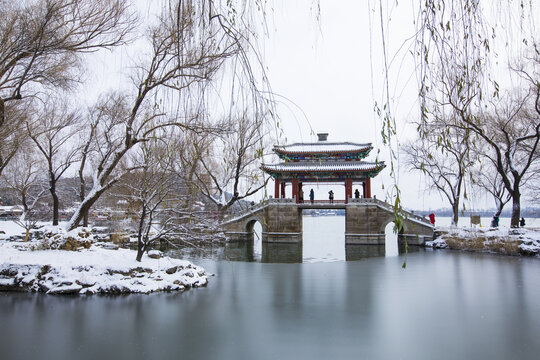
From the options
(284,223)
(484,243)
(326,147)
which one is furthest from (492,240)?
(326,147)

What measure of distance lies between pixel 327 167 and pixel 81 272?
1377cm

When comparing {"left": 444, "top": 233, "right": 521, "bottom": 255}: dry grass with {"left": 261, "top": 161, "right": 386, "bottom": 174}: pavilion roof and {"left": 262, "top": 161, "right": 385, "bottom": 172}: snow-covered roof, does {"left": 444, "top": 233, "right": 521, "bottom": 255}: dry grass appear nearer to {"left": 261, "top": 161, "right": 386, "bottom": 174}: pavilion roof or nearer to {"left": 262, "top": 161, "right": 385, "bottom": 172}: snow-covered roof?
{"left": 261, "top": 161, "right": 386, "bottom": 174}: pavilion roof

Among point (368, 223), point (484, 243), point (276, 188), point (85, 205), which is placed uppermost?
point (276, 188)

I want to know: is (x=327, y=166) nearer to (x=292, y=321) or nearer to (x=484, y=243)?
(x=484, y=243)

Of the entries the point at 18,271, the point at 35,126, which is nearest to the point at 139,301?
the point at 18,271

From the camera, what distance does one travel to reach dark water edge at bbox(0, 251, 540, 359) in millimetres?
4633

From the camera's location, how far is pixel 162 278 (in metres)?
7.63

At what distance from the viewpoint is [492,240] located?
13.9 metres

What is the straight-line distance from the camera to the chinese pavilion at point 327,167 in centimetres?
1867

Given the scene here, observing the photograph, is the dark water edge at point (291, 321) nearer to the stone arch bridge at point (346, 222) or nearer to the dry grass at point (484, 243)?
the dry grass at point (484, 243)

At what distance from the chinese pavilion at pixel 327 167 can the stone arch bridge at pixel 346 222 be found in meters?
0.74

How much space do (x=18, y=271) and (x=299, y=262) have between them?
332 inches

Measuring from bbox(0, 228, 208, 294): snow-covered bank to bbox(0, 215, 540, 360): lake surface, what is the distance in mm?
287

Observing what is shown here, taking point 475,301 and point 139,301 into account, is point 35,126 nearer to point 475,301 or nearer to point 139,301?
point 139,301
